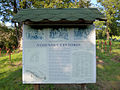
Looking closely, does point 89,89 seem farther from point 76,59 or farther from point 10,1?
point 10,1

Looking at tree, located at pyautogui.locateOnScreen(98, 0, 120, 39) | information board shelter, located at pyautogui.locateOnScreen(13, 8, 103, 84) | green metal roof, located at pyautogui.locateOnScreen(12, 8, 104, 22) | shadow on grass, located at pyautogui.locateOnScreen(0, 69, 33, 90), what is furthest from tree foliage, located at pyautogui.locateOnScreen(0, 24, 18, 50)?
tree, located at pyautogui.locateOnScreen(98, 0, 120, 39)

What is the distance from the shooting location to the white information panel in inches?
116

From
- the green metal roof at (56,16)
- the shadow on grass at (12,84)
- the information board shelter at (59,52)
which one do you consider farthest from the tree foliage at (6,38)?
the green metal roof at (56,16)

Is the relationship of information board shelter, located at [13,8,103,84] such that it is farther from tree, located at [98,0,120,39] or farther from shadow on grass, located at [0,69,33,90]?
tree, located at [98,0,120,39]

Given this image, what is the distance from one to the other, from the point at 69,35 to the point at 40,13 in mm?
958

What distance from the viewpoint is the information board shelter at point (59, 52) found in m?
2.93

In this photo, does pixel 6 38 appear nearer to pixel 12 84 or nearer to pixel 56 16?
pixel 12 84

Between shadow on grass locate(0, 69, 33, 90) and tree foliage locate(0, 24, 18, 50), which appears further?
tree foliage locate(0, 24, 18, 50)

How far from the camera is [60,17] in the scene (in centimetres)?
263

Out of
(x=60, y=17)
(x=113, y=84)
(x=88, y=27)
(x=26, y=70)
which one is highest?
(x=60, y=17)

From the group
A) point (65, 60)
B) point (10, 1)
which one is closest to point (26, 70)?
point (65, 60)

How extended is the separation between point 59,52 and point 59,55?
8 cm

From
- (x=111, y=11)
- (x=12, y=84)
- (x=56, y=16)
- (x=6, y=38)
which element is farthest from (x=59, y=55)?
(x=111, y=11)

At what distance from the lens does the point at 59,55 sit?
9.67ft
